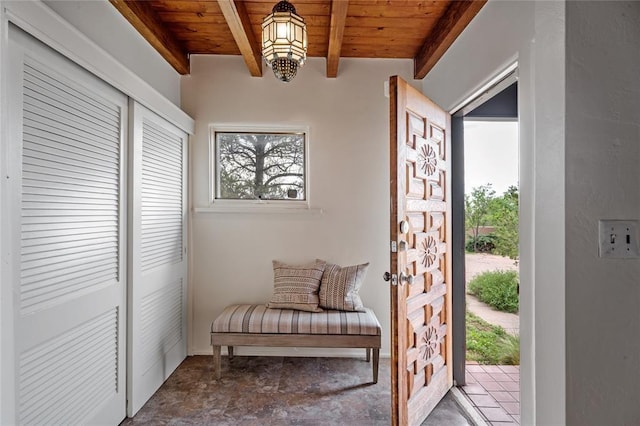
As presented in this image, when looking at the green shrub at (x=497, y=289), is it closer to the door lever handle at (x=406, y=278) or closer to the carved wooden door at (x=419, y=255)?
the carved wooden door at (x=419, y=255)

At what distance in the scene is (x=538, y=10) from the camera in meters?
1.07

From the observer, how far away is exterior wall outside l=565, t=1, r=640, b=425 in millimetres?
963

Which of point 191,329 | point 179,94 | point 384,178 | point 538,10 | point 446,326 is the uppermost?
point 179,94

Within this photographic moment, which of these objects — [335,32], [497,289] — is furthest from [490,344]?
[335,32]

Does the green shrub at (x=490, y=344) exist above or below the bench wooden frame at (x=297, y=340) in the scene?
below

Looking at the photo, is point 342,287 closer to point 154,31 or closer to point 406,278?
point 406,278

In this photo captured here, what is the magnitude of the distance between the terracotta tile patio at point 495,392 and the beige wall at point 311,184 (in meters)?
0.74

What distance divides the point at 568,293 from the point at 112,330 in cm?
217

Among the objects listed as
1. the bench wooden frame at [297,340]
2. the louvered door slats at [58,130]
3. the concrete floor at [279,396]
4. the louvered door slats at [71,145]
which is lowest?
the concrete floor at [279,396]

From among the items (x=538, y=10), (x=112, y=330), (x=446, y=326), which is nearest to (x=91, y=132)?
(x=112, y=330)

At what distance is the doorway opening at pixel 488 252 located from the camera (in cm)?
244

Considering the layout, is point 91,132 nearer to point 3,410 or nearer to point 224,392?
point 3,410

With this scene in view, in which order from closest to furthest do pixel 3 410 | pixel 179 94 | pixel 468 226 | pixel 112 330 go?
pixel 3 410, pixel 112 330, pixel 179 94, pixel 468 226

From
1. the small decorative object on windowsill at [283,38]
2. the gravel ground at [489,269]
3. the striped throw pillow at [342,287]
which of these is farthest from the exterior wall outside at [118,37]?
the gravel ground at [489,269]
